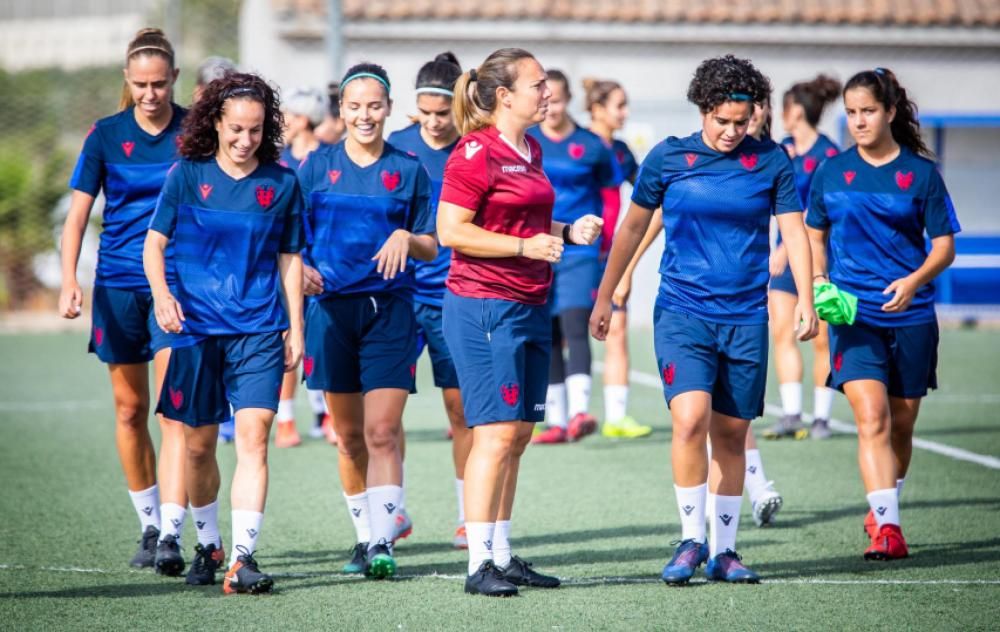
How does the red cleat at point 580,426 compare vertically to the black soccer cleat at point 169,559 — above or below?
below

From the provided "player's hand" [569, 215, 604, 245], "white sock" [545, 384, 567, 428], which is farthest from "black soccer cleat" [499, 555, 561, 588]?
"white sock" [545, 384, 567, 428]

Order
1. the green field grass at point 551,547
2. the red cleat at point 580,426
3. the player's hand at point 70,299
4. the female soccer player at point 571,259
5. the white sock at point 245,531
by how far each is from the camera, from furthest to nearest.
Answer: the red cleat at point 580,426
the female soccer player at point 571,259
the player's hand at point 70,299
the white sock at point 245,531
the green field grass at point 551,547

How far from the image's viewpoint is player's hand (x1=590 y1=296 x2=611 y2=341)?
5.91m

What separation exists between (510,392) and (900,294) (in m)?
1.99

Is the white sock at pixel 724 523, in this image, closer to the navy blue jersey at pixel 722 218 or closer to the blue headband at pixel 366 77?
the navy blue jersey at pixel 722 218

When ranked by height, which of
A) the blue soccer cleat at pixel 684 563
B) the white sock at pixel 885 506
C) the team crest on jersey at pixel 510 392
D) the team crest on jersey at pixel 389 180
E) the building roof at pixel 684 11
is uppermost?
the building roof at pixel 684 11

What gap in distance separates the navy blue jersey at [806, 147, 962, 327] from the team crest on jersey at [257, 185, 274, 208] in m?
2.65

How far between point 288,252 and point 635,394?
7.30 m

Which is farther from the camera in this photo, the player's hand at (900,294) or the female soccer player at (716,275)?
the player's hand at (900,294)

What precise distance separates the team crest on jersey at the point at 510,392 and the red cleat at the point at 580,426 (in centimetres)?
466

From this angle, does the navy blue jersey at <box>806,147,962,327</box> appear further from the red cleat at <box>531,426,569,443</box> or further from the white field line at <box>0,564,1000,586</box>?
the red cleat at <box>531,426,569,443</box>

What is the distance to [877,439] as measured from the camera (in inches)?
255

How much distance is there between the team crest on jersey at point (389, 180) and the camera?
244 inches

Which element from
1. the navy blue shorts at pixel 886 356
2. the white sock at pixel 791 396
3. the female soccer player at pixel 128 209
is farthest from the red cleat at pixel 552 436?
the female soccer player at pixel 128 209
